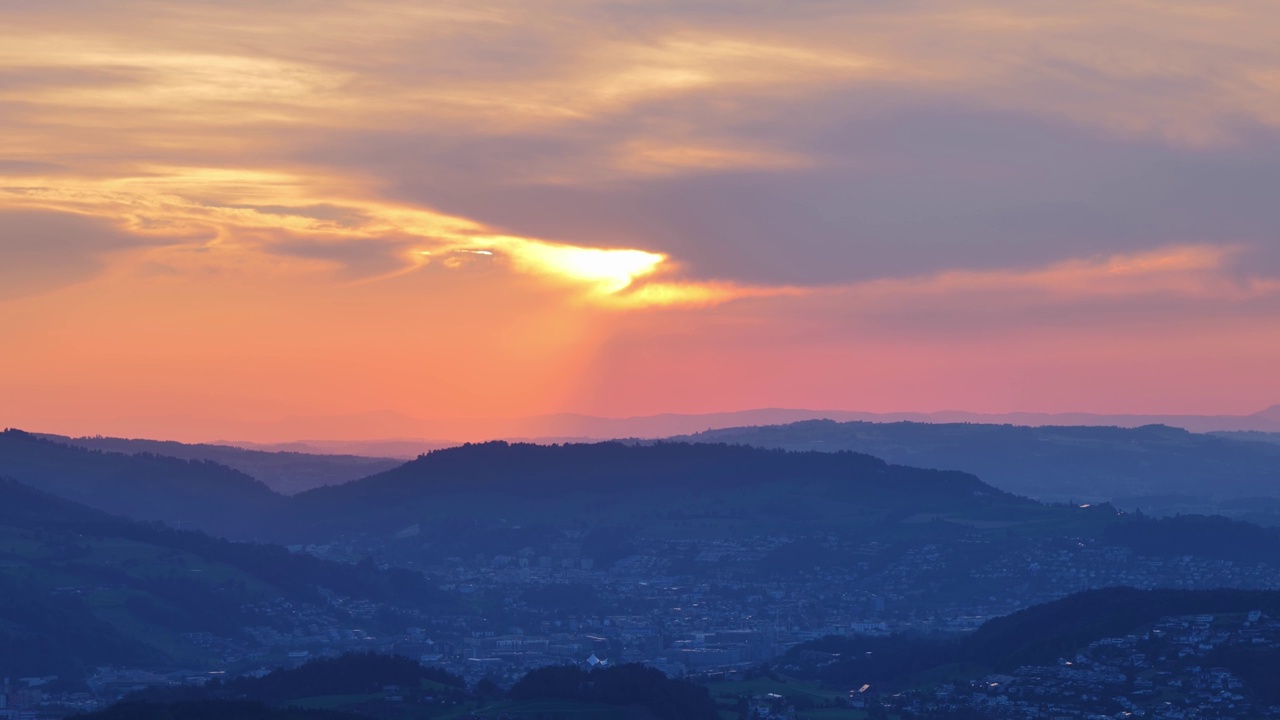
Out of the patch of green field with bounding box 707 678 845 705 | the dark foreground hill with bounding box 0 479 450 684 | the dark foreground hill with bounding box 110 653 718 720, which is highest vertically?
the dark foreground hill with bounding box 0 479 450 684

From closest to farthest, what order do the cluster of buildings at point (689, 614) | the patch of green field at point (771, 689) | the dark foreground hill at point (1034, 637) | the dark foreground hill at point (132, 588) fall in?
the patch of green field at point (771, 689)
the dark foreground hill at point (1034, 637)
the dark foreground hill at point (132, 588)
the cluster of buildings at point (689, 614)

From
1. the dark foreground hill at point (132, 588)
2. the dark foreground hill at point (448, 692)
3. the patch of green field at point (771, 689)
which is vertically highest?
the dark foreground hill at point (132, 588)

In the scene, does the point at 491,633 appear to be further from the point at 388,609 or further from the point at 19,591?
the point at 19,591

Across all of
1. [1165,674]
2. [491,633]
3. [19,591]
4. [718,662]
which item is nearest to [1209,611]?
[1165,674]

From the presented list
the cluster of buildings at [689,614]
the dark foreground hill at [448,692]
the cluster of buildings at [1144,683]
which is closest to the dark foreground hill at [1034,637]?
the cluster of buildings at [1144,683]

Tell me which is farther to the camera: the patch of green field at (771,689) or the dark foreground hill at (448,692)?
the patch of green field at (771,689)

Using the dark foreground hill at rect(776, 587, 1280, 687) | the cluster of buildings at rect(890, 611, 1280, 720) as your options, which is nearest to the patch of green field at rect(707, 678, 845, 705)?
the dark foreground hill at rect(776, 587, 1280, 687)

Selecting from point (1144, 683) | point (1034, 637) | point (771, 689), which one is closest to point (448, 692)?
point (771, 689)

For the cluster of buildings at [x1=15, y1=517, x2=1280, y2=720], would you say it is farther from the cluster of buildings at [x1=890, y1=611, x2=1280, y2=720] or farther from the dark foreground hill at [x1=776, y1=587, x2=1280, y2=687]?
the cluster of buildings at [x1=890, y1=611, x2=1280, y2=720]

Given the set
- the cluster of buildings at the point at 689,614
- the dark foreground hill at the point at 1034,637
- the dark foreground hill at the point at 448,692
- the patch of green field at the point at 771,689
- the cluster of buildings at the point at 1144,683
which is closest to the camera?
the dark foreground hill at the point at 448,692

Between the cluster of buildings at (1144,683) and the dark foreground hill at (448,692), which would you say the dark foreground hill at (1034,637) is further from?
the dark foreground hill at (448,692)

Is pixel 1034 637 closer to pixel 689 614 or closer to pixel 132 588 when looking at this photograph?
pixel 689 614
